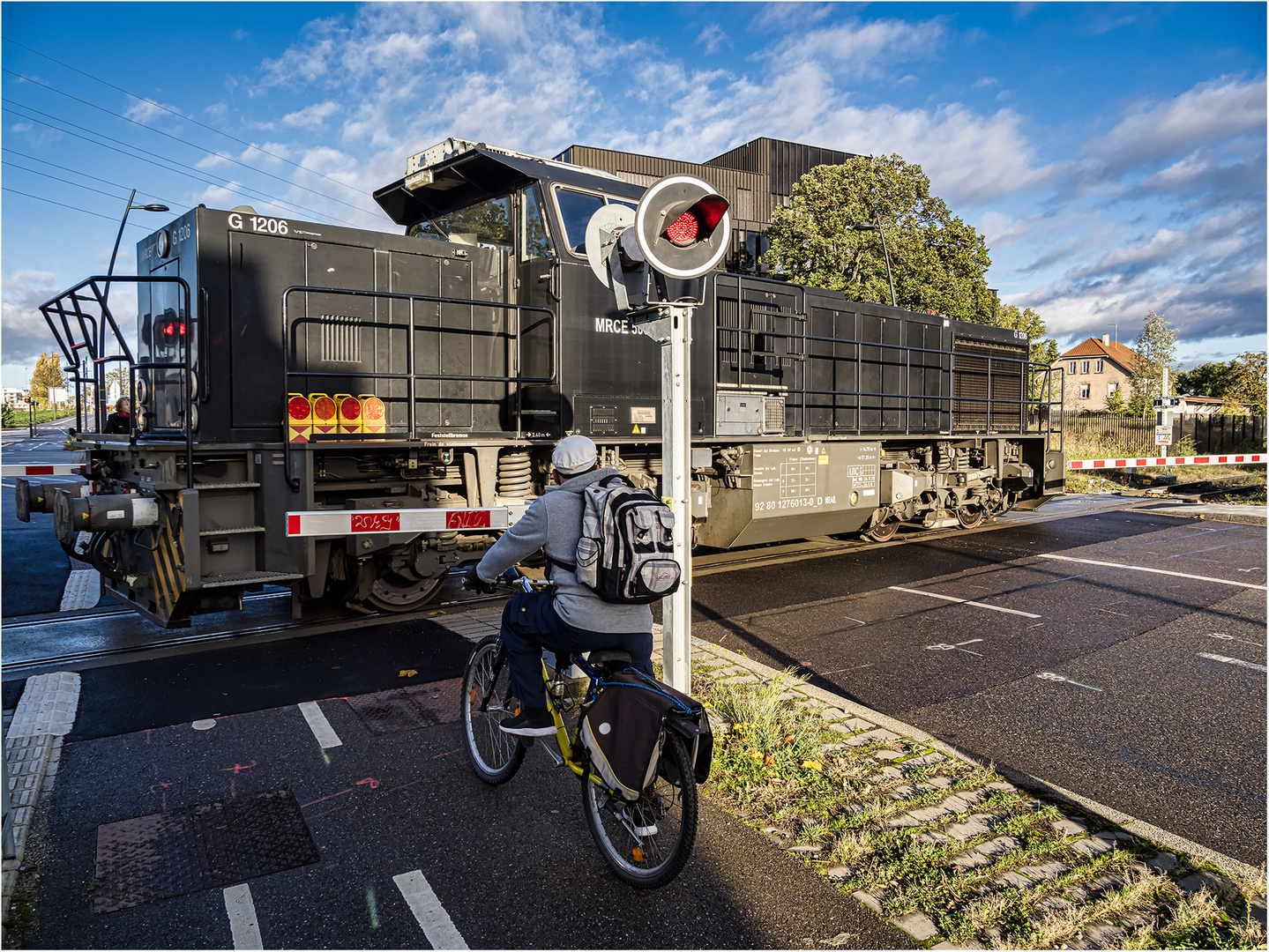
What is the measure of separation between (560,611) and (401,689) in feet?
7.82

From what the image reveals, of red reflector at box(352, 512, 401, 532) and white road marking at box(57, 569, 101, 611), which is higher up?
red reflector at box(352, 512, 401, 532)

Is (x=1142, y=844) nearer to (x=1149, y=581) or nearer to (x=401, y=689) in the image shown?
(x=401, y=689)

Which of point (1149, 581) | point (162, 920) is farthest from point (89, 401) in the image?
point (1149, 581)

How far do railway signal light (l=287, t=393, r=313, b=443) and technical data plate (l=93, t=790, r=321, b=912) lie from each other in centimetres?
312

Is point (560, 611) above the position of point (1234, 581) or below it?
above

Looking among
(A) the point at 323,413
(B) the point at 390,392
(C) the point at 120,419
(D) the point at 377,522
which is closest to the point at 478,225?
(B) the point at 390,392

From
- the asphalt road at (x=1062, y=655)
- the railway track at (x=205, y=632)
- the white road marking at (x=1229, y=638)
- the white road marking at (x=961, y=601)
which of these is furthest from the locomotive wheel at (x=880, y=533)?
the white road marking at (x=1229, y=638)

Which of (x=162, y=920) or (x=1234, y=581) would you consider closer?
(x=162, y=920)

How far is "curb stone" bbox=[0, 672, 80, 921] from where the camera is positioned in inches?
131

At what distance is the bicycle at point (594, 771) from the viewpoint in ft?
9.57

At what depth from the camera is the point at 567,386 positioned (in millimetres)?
7422

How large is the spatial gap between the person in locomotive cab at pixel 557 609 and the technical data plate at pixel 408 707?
3.75ft

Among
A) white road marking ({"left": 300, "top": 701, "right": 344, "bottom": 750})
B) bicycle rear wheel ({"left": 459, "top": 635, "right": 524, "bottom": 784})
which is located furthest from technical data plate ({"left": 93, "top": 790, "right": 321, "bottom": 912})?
bicycle rear wheel ({"left": 459, "top": 635, "right": 524, "bottom": 784})

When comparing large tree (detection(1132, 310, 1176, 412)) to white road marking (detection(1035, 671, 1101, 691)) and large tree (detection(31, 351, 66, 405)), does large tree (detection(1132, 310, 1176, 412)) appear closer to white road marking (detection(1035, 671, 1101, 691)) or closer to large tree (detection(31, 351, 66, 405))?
white road marking (detection(1035, 671, 1101, 691))
